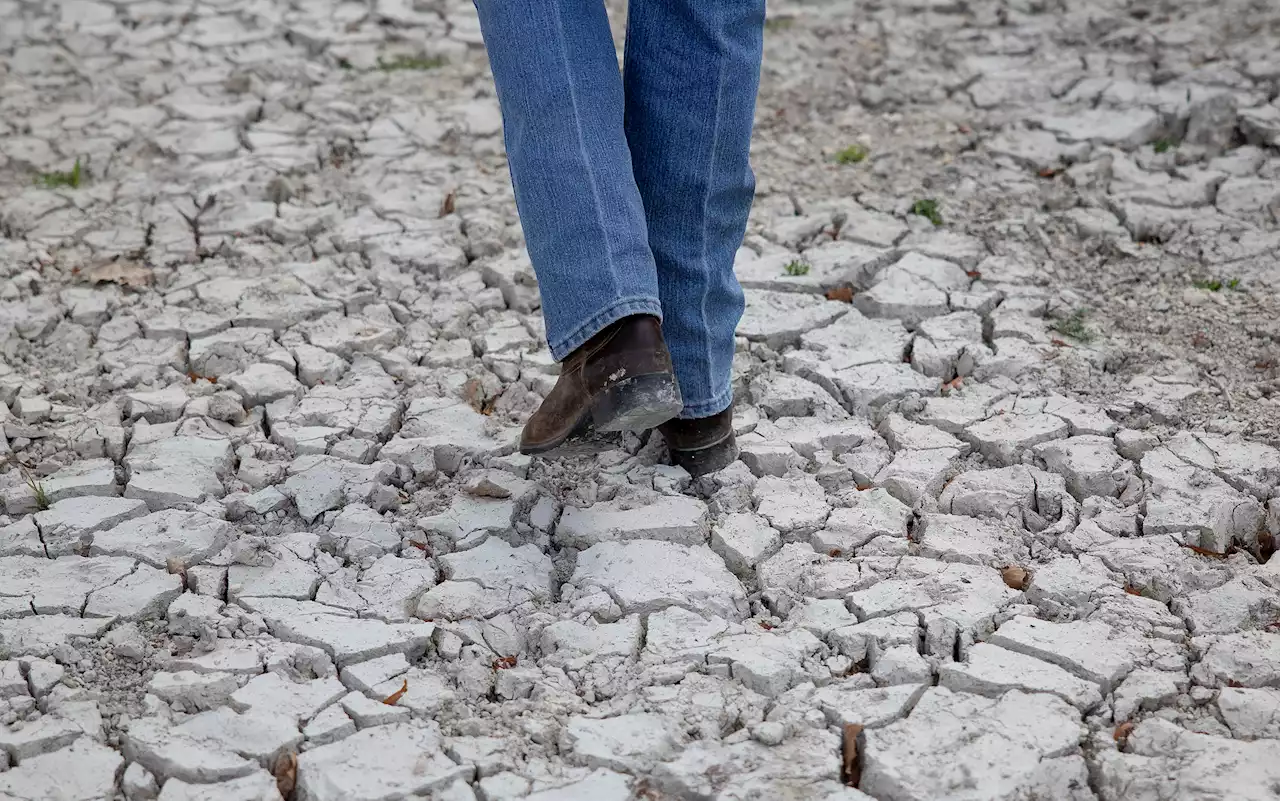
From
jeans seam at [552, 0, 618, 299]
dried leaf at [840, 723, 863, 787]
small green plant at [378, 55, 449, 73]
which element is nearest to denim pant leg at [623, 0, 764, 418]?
jeans seam at [552, 0, 618, 299]

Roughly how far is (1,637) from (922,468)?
131 centimetres

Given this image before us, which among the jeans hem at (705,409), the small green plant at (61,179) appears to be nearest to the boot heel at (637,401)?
the jeans hem at (705,409)

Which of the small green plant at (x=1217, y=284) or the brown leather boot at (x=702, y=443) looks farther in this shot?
the small green plant at (x=1217, y=284)

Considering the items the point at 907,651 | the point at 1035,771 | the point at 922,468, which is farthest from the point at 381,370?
the point at 1035,771

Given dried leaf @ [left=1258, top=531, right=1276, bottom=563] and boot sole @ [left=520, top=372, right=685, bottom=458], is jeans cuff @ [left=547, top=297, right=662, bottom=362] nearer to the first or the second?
boot sole @ [left=520, top=372, right=685, bottom=458]

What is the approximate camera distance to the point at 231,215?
115 inches

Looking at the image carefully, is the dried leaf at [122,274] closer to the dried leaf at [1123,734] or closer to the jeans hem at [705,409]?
the jeans hem at [705,409]

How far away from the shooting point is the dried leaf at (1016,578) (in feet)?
6.06

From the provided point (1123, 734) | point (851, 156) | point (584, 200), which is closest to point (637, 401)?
point (584, 200)

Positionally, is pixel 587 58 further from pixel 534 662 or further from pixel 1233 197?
pixel 1233 197

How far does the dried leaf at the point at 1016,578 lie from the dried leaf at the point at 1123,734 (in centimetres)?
29

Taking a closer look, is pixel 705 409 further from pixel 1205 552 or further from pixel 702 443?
pixel 1205 552

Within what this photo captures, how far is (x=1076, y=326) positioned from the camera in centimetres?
252

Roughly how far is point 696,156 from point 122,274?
1405 millimetres
